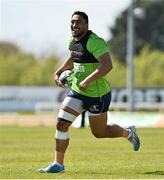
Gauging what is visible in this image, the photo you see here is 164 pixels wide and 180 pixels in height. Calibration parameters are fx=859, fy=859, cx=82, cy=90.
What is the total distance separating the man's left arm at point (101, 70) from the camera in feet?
41.6

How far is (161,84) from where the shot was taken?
255 ft

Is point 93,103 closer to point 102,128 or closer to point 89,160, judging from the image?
point 102,128

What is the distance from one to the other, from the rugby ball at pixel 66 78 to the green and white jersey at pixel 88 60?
0.28 metres

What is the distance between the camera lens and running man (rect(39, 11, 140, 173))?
12781 millimetres

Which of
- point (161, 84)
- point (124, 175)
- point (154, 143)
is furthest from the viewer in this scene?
point (161, 84)

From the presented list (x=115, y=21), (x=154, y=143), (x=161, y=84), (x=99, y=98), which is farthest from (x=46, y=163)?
(x=115, y=21)

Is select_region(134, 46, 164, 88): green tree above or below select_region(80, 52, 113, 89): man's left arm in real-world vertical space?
below

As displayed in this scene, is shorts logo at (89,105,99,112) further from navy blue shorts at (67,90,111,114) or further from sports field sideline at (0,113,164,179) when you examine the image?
sports field sideline at (0,113,164,179)

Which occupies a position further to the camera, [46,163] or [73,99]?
[46,163]

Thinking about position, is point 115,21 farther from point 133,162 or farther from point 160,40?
point 133,162

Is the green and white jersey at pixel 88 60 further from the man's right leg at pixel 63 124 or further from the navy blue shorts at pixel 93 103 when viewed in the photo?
the man's right leg at pixel 63 124

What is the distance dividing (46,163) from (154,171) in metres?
2.55

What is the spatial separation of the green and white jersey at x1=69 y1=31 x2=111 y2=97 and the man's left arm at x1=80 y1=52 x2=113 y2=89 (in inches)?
3.5

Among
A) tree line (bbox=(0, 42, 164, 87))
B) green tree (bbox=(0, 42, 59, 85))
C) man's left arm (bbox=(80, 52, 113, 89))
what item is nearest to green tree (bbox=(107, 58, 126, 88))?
tree line (bbox=(0, 42, 164, 87))
